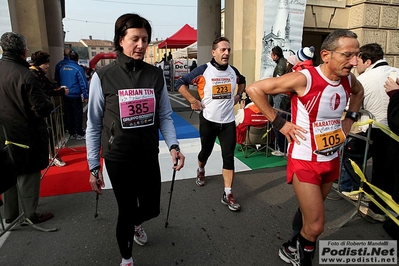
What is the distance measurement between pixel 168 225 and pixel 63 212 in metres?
1.45

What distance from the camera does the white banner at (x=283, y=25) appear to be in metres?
7.54

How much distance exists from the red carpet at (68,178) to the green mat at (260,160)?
2976 millimetres

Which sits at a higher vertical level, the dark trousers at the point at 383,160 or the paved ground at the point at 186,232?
the dark trousers at the point at 383,160

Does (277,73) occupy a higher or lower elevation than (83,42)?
lower

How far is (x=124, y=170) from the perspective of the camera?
7.48ft

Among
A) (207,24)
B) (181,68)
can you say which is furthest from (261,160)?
(181,68)

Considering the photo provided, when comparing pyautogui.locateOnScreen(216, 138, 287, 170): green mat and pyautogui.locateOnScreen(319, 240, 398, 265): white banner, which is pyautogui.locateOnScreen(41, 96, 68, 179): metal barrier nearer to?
pyautogui.locateOnScreen(216, 138, 287, 170): green mat

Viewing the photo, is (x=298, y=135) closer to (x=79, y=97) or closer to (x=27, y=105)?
(x=27, y=105)

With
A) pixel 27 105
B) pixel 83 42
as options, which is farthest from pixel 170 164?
pixel 83 42

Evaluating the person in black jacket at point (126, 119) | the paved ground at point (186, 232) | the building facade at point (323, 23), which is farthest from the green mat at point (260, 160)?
the person in black jacket at point (126, 119)

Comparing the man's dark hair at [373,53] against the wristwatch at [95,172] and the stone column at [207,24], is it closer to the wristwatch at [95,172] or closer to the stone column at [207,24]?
the wristwatch at [95,172]

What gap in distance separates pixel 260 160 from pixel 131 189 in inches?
154

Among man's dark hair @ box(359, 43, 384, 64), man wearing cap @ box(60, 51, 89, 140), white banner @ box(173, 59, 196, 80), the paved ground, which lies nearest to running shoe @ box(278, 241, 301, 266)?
the paved ground

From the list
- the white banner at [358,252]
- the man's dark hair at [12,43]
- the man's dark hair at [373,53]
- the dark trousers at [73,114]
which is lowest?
the white banner at [358,252]
